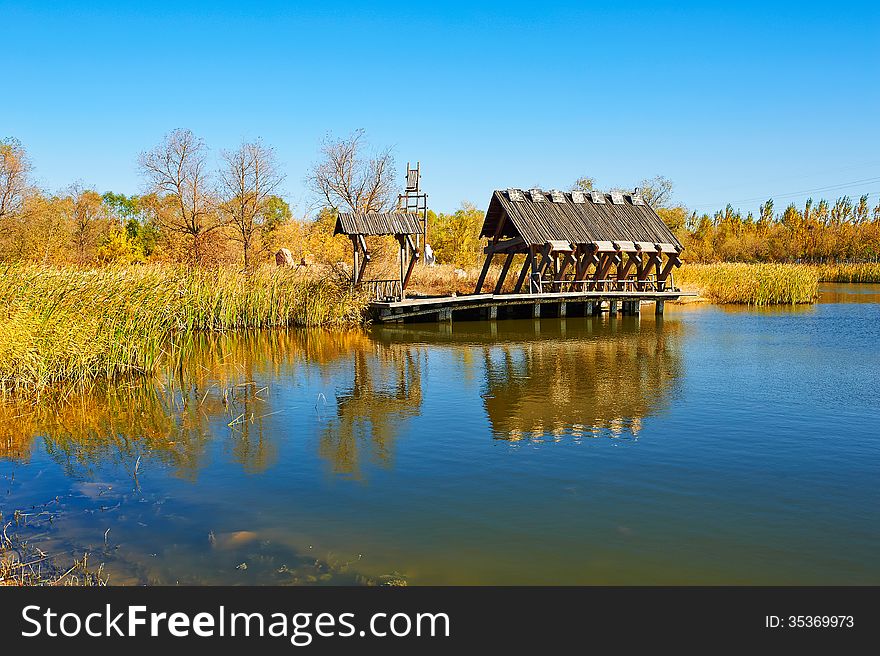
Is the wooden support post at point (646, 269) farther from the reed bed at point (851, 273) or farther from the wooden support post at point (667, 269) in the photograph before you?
the reed bed at point (851, 273)

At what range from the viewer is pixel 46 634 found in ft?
14.6

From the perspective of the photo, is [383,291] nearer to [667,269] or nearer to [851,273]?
[667,269]

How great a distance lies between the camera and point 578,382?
13594 mm

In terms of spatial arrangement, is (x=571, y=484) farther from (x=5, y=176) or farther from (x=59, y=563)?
(x=5, y=176)

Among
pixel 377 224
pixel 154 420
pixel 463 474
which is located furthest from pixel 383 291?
pixel 463 474

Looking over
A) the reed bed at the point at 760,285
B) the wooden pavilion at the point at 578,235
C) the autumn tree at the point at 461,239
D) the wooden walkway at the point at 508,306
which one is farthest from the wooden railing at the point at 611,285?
the autumn tree at the point at 461,239

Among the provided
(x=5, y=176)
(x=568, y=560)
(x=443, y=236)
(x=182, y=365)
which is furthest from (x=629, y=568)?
(x=443, y=236)

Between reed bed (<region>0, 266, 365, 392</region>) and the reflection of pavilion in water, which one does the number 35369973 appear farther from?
reed bed (<region>0, 266, 365, 392</region>)

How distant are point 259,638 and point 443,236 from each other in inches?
1872

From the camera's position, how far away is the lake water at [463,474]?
579cm

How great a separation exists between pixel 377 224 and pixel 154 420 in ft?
43.6

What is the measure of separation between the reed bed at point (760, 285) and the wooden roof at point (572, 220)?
576cm

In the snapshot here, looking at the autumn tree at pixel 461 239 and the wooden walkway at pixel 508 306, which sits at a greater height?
the autumn tree at pixel 461 239

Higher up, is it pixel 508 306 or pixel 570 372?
pixel 508 306
